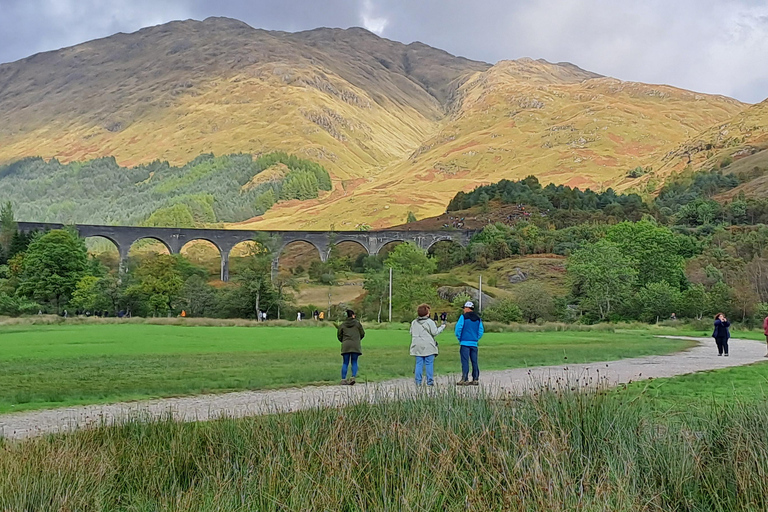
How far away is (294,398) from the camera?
1261 cm

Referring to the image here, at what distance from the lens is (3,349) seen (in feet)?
88.3

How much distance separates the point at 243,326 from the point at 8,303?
24.2 metres

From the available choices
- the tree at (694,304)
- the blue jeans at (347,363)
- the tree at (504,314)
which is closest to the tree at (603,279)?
the tree at (694,304)

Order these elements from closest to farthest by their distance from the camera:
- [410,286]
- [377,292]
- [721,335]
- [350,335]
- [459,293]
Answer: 1. [350,335]
2. [721,335]
3. [410,286]
4. [377,292]
5. [459,293]

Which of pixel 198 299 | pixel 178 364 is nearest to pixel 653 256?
pixel 198 299

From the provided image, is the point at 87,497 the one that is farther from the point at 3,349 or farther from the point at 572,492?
the point at 3,349

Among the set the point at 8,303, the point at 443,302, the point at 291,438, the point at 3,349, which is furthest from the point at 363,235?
the point at 291,438

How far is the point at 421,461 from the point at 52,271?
6836cm

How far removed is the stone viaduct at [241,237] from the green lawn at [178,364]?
80913mm

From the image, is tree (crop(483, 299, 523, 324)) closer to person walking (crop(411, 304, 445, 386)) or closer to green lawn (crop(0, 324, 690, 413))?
green lawn (crop(0, 324, 690, 413))

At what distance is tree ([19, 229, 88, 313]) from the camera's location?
66.3 meters

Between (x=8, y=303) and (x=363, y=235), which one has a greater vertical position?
(x=363, y=235)

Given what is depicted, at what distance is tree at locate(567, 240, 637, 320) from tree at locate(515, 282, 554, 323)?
2.92 metres

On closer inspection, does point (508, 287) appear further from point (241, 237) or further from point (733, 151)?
point (733, 151)
